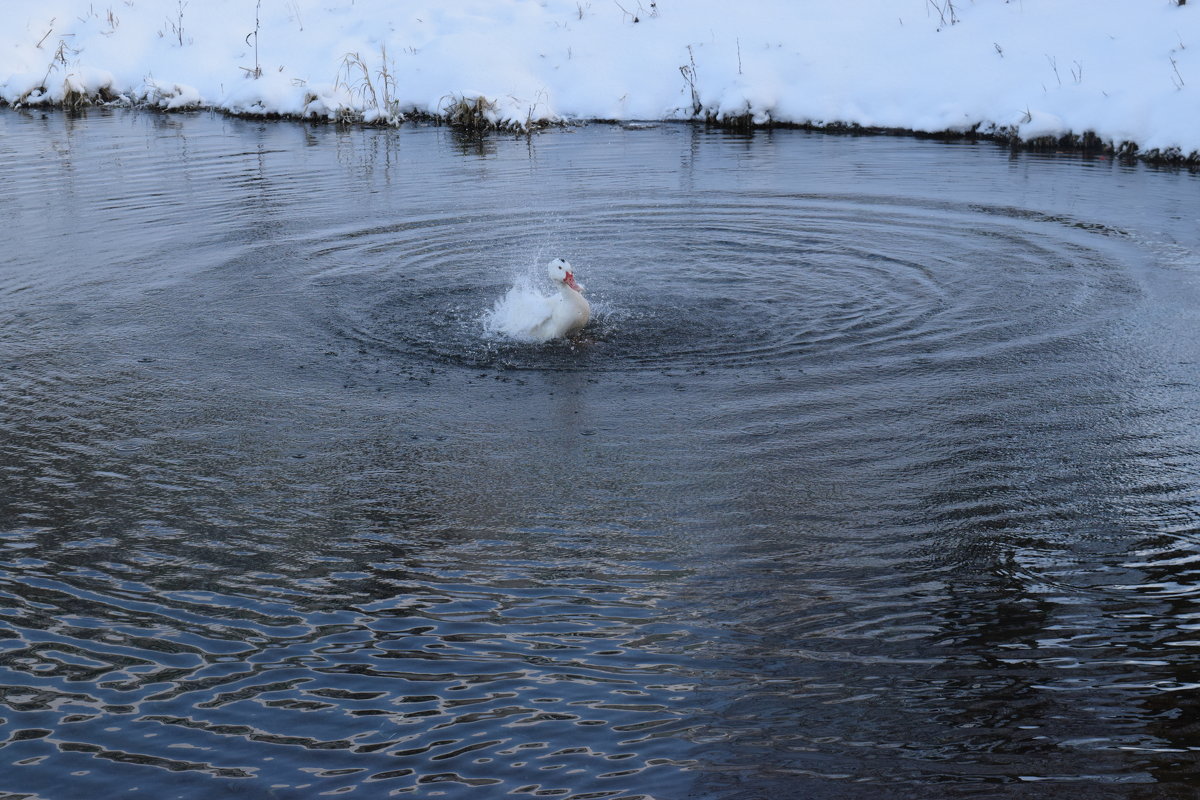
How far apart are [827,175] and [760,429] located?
11685 millimetres

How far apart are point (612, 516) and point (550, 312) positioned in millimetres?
3709

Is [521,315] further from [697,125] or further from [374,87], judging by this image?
[374,87]

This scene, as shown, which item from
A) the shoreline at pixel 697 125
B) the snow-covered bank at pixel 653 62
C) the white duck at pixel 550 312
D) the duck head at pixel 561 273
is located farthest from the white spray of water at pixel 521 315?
the snow-covered bank at pixel 653 62

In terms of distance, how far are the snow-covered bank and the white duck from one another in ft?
44.4

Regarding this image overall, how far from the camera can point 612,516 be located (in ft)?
24.8

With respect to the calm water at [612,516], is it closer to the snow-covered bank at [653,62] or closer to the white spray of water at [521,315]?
the white spray of water at [521,315]

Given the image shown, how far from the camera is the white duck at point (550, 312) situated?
35.6ft

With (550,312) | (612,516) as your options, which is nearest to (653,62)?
(550,312)

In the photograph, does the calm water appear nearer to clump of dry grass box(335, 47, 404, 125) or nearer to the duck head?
the duck head

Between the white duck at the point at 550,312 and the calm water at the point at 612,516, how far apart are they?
0.33 metres

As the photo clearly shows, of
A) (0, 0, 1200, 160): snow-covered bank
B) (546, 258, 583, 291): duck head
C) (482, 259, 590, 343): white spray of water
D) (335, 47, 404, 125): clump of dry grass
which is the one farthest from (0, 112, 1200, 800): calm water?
(335, 47, 404, 125): clump of dry grass

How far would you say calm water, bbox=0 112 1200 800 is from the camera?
17.6ft

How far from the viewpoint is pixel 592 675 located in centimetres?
584

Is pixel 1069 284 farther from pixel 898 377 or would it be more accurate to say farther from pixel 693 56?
pixel 693 56
